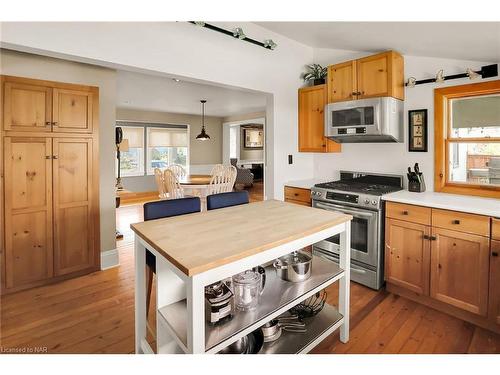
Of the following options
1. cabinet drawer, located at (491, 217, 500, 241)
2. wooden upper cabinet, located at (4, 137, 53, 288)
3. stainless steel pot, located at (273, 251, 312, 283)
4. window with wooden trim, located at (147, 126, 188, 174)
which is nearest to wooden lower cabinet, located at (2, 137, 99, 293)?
wooden upper cabinet, located at (4, 137, 53, 288)

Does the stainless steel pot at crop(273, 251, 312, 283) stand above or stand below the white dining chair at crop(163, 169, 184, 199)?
below

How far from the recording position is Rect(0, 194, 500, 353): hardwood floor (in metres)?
1.90

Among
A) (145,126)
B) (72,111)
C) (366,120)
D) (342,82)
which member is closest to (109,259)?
(72,111)

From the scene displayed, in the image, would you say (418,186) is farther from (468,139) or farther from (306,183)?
(306,183)

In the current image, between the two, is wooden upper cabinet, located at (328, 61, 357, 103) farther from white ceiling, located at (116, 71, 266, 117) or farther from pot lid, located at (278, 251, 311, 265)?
pot lid, located at (278, 251, 311, 265)

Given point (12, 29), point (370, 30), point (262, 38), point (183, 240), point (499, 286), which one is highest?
point (262, 38)

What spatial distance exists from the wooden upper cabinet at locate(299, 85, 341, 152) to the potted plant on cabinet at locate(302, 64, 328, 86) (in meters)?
0.13

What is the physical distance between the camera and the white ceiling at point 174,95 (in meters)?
4.70

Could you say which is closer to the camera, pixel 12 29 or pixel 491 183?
pixel 12 29

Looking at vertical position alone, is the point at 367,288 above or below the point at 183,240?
below
